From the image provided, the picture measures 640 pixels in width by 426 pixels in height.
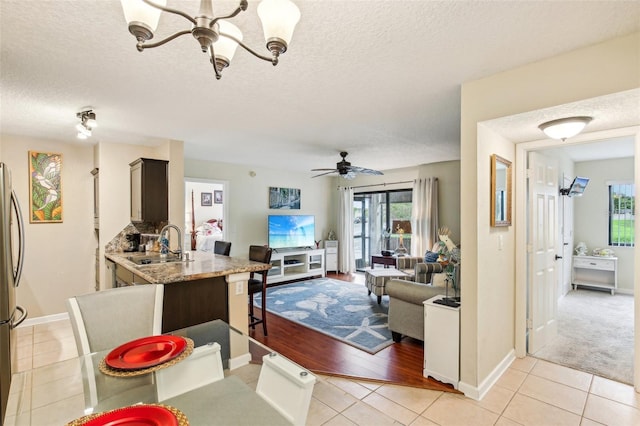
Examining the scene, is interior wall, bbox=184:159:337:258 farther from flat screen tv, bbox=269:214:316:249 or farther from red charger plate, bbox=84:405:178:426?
red charger plate, bbox=84:405:178:426

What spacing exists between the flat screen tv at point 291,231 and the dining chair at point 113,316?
4.44 metres

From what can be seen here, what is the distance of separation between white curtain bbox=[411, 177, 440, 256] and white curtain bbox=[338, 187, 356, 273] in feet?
5.33

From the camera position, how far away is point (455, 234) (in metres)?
5.84

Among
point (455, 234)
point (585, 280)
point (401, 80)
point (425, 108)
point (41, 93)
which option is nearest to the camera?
point (401, 80)

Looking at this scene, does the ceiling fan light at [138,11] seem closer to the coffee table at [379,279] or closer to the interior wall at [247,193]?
the coffee table at [379,279]

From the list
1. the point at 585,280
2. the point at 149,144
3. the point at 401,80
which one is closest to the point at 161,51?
the point at 401,80

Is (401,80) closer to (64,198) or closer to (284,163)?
(284,163)

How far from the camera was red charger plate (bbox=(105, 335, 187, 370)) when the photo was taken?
141 centimetres

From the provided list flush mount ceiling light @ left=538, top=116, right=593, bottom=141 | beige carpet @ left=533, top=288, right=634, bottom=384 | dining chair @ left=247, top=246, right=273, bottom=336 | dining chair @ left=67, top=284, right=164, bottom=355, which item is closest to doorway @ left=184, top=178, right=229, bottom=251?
dining chair @ left=247, top=246, right=273, bottom=336

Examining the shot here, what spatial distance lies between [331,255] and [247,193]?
262 cm

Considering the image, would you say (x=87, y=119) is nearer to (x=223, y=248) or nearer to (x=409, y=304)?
(x=223, y=248)

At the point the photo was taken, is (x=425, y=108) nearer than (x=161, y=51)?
No

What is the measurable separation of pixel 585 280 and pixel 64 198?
849cm

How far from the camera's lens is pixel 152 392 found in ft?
4.42
